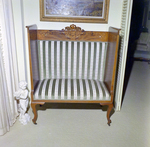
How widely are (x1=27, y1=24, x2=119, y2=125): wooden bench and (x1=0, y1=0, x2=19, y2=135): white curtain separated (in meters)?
0.30

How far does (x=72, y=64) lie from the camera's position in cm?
296

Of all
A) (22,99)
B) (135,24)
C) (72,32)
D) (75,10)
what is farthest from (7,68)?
(135,24)

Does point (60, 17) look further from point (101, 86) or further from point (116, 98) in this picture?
point (116, 98)

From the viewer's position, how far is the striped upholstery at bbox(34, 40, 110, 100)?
9.21 feet

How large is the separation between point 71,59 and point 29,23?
2.70 ft

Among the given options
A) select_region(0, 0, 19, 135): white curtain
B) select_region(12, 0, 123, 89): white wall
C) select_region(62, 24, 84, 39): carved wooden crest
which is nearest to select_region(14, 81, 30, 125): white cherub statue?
select_region(0, 0, 19, 135): white curtain

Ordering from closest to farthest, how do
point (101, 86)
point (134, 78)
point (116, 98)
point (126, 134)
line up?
point (126, 134)
point (101, 86)
point (116, 98)
point (134, 78)

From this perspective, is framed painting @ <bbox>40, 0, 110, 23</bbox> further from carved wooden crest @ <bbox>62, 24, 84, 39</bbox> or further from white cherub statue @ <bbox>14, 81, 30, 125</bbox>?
white cherub statue @ <bbox>14, 81, 30, 125</bbox>

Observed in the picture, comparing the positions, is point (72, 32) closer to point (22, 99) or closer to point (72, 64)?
point (72, 64)

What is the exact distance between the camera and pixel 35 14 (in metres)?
2.81

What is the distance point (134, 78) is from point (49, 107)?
8.07 feet

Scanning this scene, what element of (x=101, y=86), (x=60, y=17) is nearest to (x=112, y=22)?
(x=60, y=17)

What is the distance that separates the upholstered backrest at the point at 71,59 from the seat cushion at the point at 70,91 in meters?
0.25

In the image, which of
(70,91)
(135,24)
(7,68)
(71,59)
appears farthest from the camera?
(135,24)
